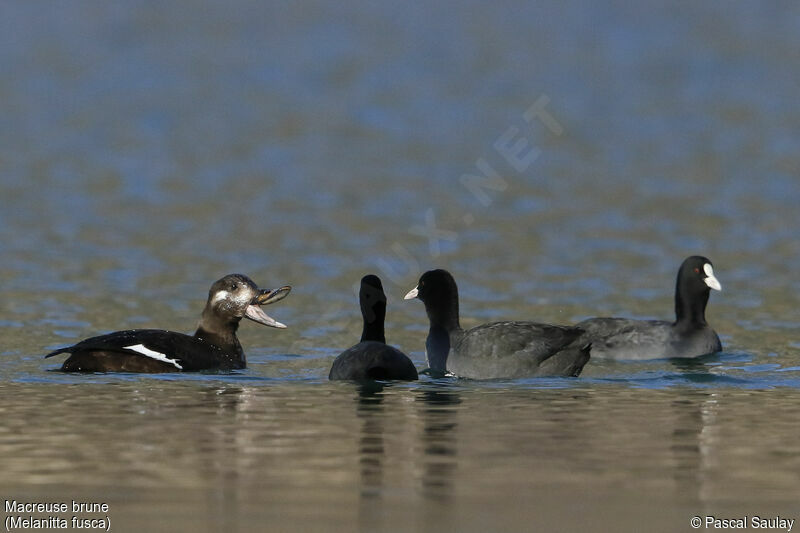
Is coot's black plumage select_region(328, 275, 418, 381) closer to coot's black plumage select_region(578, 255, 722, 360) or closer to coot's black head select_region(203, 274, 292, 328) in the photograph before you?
coot's black head select_region(203, 274, 292, 328)

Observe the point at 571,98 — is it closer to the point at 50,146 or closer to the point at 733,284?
the point at 50,146

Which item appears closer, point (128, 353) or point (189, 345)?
point (128, 353)

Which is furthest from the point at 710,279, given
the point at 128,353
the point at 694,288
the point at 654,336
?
the point at 128,353

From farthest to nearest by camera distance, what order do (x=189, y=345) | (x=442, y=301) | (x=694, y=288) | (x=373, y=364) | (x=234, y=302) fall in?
(x=694, y=288) < (x=442, y=301) < (x=234, y=302) < (x=189, y=345) < (x=373, y=364)

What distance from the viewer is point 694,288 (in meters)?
21.5

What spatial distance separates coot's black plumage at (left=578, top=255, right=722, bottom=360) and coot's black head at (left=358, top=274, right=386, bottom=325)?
124 inches

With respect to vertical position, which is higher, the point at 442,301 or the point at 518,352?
the point at 442,301

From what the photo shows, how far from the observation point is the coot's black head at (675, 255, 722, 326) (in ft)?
69.6

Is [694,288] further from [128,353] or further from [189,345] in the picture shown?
[128,353]

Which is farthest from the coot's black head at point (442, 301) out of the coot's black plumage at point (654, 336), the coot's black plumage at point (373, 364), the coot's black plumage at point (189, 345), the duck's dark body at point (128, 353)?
the duck's dark body at point (128, 353)

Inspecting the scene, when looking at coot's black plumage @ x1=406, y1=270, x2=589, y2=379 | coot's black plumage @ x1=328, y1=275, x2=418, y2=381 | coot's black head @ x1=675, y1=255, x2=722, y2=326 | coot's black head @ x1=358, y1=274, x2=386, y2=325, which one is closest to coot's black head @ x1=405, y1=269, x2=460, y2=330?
coot's black plumage @ x1=406, y1=270, x2=589, y2=379

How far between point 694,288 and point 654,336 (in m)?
1.22

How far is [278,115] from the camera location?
53.1 metres

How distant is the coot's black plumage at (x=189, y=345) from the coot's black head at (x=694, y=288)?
5.43 meters
